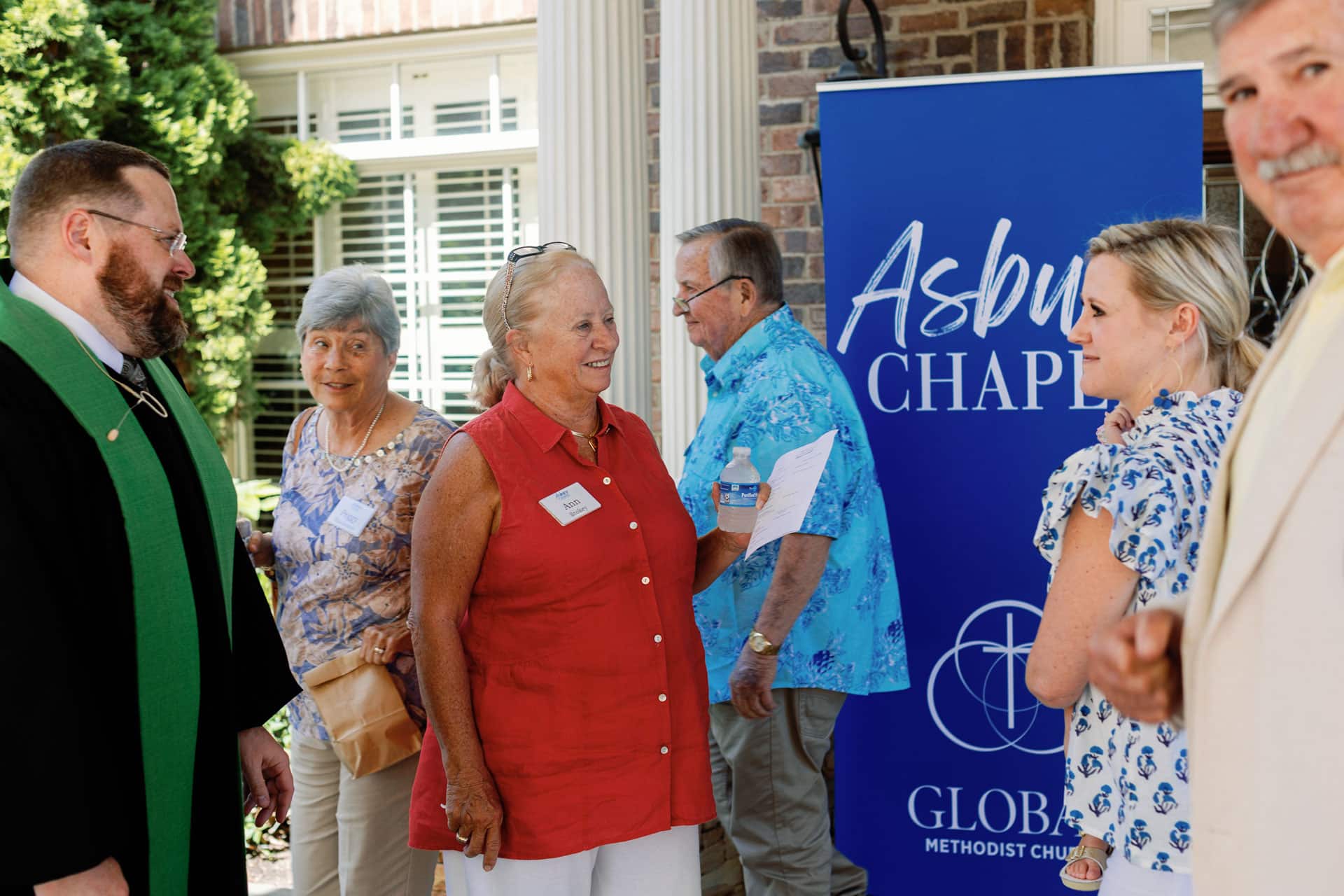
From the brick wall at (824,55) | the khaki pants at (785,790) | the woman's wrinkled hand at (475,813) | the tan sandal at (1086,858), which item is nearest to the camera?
the tan sandal at (1086,858)

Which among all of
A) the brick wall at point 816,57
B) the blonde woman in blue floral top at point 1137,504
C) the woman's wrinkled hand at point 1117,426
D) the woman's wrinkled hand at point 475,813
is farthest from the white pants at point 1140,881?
the brick wall at point 816,57

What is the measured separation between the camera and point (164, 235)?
1.92 meters

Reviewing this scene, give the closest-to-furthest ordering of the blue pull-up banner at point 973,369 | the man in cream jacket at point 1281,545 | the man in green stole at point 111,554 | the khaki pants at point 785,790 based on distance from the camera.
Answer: the man in cream jacket at point 1281,545 → the man in green stole at point 111,554 → the khaki pants at point 785,790 → the blue pull-up banner at point 973,369

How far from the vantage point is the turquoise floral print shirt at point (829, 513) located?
2.67 m

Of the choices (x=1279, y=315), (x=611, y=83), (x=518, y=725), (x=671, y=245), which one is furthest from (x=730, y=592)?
(x=1279, y=315)

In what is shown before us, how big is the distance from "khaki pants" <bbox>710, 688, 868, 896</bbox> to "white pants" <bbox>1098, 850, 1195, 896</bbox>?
1164 millimetres

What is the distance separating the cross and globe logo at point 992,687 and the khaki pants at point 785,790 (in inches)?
16.7

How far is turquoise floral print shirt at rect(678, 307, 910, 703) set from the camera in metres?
2.67

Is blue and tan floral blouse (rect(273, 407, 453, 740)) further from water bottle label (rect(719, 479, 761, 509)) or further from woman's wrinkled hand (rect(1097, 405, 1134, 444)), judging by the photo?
woman's wrinkled hand (rect(1097, 405, 1134, 444))

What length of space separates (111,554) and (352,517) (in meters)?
0.89

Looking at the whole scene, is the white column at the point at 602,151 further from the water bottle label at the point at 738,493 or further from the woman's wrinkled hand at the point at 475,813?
the woman's wrinkled hand at the point at 475,813

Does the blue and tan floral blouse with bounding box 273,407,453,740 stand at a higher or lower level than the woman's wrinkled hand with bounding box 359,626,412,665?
higher

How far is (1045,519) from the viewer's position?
5.49ft

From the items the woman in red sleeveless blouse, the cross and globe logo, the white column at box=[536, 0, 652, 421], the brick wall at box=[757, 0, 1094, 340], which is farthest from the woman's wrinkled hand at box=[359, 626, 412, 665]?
the brick wall at box=[757, 0, 1094, 340]
